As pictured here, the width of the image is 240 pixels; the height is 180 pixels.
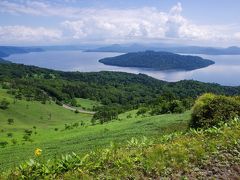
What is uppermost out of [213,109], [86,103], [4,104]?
[213,109]

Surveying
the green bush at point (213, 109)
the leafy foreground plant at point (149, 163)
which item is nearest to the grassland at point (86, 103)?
the green bush at point (213, 109)

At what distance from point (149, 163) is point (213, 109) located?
33.1 ft

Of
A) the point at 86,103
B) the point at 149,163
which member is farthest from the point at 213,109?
the point at 86,103

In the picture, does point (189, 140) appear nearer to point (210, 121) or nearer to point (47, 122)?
point (210, 121)

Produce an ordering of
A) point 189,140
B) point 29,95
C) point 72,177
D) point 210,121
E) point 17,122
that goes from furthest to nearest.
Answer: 1. point 29,95
2. point 17,122
3. point 210,121
4. point 189,140
5. point 72,177

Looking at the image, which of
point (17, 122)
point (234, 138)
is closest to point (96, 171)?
point (234, 138)

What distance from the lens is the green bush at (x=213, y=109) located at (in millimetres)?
18875

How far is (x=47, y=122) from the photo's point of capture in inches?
5148

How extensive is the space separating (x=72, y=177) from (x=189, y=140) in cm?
430

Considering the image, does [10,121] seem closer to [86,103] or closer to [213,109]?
[86,103]

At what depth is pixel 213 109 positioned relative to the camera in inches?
752

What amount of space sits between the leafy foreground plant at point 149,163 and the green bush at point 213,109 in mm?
7323

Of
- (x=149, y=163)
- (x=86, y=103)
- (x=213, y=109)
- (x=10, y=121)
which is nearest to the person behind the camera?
(x=149, y=163)

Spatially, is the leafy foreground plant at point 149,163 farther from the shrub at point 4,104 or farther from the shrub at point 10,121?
the shrub at point 4,104
